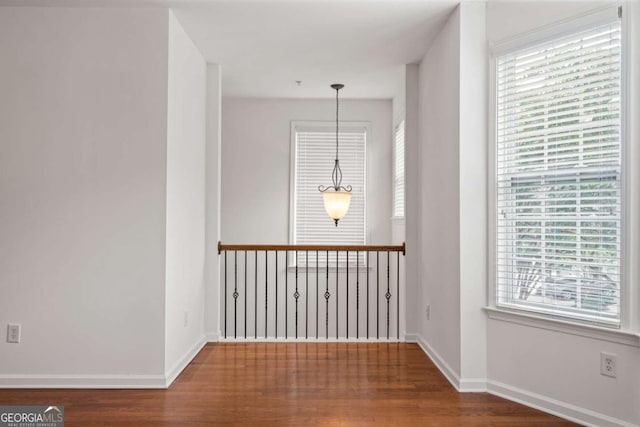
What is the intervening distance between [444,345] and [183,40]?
308 cm

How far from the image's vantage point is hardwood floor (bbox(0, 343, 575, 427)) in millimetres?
2832

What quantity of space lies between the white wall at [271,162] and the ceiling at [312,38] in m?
0.74

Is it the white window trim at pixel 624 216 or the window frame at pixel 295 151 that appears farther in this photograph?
the window frame at pixel 295 151

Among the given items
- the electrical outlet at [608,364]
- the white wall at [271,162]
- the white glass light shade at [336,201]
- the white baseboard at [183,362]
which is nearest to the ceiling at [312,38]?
the white wall at [271,162]

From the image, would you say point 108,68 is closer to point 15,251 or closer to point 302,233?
A: point 15,251

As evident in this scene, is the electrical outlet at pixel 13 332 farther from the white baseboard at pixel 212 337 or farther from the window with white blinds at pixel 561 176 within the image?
the window with white blinds at pixel 561 176

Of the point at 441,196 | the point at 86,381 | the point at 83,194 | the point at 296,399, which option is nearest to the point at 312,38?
the point at 441,196

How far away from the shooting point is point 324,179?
6.35 m

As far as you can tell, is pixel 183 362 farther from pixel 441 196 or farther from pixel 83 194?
pixel 441 196

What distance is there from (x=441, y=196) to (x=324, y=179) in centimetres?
268

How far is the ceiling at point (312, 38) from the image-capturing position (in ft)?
11.3

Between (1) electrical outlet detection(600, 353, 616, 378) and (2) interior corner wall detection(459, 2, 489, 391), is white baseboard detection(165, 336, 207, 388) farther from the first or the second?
(1) electrical outlet detection(600, 353, 616, 378)

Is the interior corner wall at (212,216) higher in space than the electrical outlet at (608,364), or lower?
higher

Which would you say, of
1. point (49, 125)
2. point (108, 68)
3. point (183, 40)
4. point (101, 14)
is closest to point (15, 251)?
point (49, 125)
